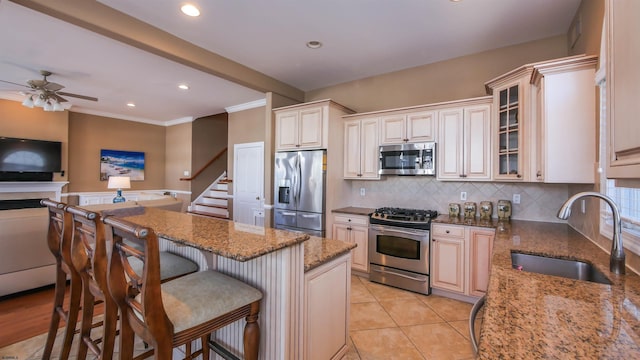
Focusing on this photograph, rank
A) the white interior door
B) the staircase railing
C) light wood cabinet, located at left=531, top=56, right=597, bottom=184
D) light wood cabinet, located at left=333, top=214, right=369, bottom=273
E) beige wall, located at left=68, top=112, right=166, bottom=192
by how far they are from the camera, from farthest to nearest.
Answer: the staircase railing < beige wall, located at left=68, top=112, right=166, bottom=192 < the white interior door < light wood cabinet, located at left=333, top=214, right=369, bottom=273 < light wood cabinet, located at left=531, top=56, right=597, bottom=184

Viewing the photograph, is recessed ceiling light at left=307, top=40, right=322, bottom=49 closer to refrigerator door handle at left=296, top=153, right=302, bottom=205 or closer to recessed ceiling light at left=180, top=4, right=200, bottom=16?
recessed ceiling light at left=180, top=4, right=200, bottom=16

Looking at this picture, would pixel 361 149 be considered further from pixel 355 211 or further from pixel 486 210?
pixel 486 210

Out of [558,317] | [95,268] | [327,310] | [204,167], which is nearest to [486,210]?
[327,310]

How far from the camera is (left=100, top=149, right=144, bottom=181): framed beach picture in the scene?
22.1ft

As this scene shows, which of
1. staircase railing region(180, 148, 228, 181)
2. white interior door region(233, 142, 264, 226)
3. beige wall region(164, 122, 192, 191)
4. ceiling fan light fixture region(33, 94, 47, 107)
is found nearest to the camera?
ceiling fan light fixture region(33, 94, 47, 107)

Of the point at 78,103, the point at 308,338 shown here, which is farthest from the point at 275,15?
the point at 78,103

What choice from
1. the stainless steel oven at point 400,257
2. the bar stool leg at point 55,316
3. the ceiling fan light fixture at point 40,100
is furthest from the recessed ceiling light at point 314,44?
the ceiling fan light fixture at point 40,100

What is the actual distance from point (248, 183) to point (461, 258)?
13.0 ft

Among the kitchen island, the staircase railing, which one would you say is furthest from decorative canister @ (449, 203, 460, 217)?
the staircase railing

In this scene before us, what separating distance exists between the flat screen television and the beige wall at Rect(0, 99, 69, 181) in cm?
14

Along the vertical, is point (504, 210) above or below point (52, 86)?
below

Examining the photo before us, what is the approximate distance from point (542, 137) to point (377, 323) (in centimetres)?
218

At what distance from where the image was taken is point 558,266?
169cm

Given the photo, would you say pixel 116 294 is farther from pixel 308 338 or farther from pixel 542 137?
pixel 542 137
